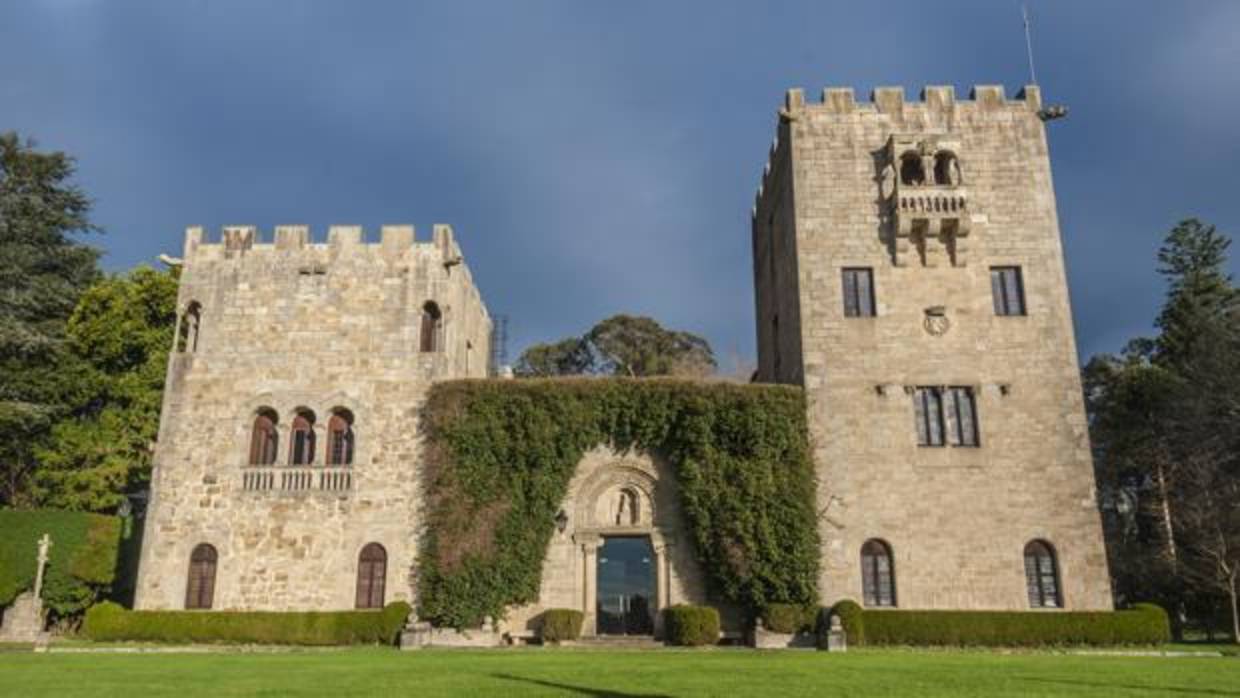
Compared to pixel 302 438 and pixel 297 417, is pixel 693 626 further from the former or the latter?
pixel 297 417

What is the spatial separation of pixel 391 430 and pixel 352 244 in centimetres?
546

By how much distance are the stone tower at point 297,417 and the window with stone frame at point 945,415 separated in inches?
498

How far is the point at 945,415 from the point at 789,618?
6705 mm

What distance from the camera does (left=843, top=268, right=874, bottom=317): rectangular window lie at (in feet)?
78.5

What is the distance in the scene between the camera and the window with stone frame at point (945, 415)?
22750 millimetres

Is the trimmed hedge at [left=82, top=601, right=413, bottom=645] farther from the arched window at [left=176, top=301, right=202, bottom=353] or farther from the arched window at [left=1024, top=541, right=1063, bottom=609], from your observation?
the arched window at [left=1024, top=541, right=1063, bottom=609]

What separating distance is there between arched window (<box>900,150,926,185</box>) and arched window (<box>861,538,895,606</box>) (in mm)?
9967

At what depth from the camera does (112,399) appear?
28281mm

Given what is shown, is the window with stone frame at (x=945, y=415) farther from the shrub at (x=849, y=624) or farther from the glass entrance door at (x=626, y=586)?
the glass entrance door at (x=626, y=586)

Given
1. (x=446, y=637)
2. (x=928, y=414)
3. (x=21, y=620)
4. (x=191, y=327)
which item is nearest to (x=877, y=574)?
(x=928, y=414)

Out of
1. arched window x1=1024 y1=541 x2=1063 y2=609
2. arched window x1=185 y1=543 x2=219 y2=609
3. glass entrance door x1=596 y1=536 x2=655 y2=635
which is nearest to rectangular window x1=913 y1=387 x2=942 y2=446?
arched window x1=1024 y1=541 x2=1063 y2=609

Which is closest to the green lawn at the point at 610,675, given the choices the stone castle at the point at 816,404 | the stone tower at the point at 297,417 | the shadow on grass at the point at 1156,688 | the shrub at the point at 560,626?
the shadow on grass at the point at 1156,688

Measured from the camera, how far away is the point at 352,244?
2483 cm

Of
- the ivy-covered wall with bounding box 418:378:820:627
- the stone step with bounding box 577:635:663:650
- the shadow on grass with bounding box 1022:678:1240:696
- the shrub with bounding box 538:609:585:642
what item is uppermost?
the ivy-covered wall with bounding box 418:378:820:627
